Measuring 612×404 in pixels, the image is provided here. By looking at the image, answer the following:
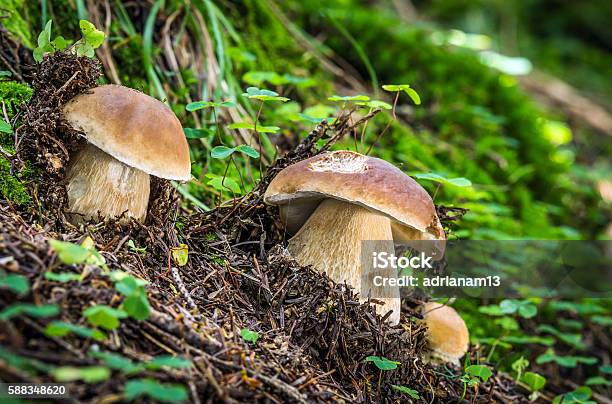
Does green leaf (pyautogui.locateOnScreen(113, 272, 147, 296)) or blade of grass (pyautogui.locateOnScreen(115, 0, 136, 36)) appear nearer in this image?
green leaf (pyautogui.locateOnScreen(113, 272, 147, 296))

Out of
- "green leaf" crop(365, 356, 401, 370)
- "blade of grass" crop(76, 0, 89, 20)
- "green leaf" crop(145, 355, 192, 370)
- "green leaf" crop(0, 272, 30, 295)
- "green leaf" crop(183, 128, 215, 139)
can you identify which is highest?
"blade of grass" crop(76, 0, 89, 20)

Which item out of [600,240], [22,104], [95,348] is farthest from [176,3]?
[600,240]

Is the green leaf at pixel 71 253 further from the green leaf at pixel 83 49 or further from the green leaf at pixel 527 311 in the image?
the green leaf at pixel 527 311

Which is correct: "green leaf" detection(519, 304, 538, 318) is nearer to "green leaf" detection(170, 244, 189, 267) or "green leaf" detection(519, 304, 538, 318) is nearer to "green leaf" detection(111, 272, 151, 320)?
"green leaf" detection(170, 244, 189, 267)

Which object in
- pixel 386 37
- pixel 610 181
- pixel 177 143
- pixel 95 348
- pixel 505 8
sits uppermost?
pixel 177 143

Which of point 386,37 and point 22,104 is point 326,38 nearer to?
point 386,37

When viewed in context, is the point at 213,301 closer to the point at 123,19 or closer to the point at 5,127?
the point at 5,127

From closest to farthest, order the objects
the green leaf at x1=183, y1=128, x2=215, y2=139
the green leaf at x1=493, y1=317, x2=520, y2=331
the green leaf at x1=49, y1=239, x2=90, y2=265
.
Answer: the green leaf at x1=49, y1=239, x2=90, y2=265, the green leaf at x1=183, y1=128, x2=215, y2=139, the green leaf at x1=493, y1=317, x2=520, y2=331

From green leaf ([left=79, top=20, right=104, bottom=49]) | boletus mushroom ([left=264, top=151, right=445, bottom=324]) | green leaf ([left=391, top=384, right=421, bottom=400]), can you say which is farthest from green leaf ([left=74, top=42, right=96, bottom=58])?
green leaf ([left=391, top=384, right=421, bottom=400])
